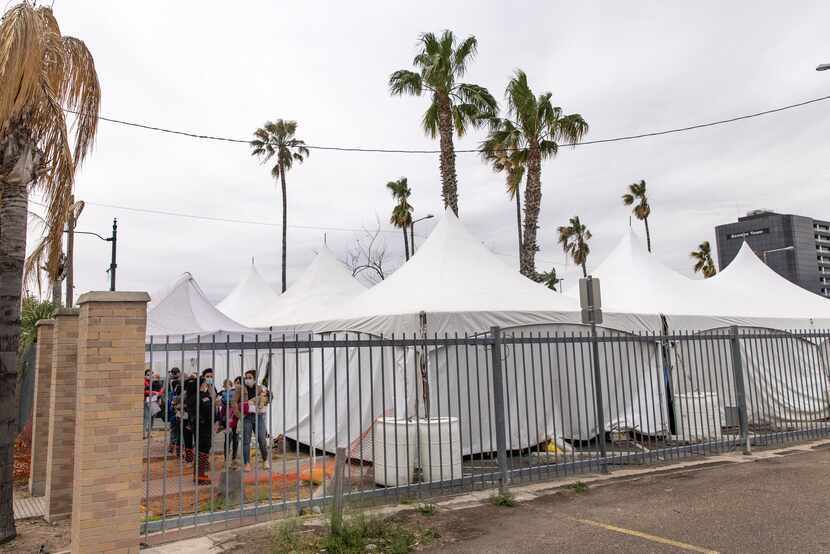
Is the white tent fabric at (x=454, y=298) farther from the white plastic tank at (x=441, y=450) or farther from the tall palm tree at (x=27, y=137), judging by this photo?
the tall palm tree at (x=27, y=137)

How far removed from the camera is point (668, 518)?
6.85 m

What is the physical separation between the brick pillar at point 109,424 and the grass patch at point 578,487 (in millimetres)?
5538

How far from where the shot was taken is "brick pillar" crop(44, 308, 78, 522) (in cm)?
761

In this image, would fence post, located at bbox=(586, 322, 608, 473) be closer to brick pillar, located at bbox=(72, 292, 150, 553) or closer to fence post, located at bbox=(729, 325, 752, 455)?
fence post, located at bbox=(729, 325, 752, 455)

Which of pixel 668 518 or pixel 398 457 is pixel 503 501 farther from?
pixel 668 518

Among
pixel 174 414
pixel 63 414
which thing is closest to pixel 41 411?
pixel 63 414

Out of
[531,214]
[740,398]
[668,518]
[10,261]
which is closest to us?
[668,518]

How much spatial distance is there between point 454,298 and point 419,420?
3818mm

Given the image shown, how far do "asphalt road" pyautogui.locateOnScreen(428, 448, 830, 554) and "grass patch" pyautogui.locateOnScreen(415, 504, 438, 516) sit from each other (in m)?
0.14

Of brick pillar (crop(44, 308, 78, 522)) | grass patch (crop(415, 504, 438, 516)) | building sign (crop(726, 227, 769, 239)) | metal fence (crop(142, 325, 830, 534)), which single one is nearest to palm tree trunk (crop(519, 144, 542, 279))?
metal fence (crop(142, 325, 830, 534))

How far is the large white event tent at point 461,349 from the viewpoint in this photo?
38.1ft

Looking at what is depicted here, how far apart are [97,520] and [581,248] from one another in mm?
56763

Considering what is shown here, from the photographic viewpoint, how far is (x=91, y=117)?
7.97m

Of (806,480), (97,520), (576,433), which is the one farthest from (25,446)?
(806,480)
